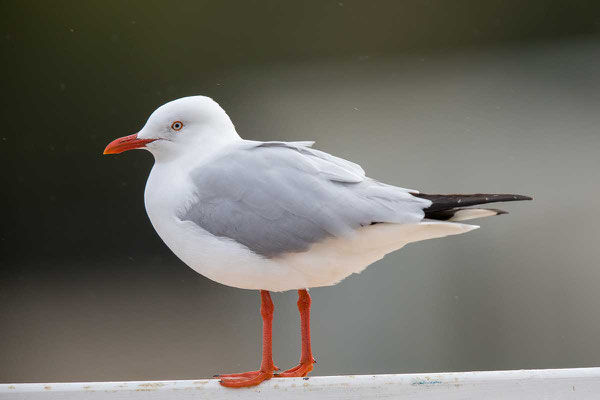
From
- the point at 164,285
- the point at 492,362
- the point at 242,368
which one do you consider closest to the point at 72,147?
the point at 164,285

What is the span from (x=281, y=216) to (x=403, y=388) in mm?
270

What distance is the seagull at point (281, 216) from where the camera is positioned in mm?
1065

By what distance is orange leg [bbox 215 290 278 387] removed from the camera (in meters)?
1.09

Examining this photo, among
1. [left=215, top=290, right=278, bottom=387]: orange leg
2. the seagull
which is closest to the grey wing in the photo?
the seagull

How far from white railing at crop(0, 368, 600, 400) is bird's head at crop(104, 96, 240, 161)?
34 cm

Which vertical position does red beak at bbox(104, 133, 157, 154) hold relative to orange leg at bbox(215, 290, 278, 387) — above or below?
above

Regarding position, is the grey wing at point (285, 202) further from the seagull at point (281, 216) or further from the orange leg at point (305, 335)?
the orange leg at point (305, 335)

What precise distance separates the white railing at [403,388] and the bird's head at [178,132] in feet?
1.10

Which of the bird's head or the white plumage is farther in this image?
the bird's head

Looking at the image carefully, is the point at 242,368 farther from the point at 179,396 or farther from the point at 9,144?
the point at 179,396

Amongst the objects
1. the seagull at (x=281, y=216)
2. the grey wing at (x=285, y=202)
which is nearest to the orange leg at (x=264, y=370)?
the seagull at (x=281, y=216)

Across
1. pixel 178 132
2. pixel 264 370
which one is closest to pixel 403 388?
pixel 264 370

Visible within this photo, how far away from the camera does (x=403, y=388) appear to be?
3.42 feet

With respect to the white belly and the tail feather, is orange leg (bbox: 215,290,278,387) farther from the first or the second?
the tail feather
